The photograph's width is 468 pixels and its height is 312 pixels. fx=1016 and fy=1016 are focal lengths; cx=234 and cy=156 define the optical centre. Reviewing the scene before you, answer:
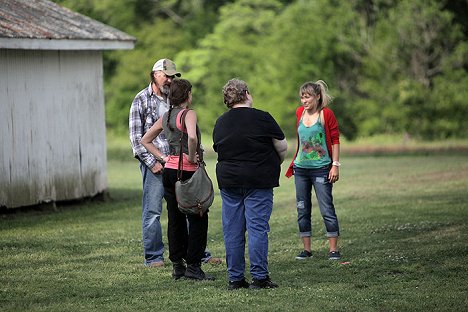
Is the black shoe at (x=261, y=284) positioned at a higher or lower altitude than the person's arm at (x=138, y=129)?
lower

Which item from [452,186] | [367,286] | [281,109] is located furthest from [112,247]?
[281,109]

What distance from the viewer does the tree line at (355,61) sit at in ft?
127

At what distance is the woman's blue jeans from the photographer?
10.7 m

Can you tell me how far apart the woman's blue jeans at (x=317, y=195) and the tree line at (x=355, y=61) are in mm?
27449

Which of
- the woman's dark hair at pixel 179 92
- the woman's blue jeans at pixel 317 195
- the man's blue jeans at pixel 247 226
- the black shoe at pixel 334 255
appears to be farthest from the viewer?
the black shoe at pixel 334 255

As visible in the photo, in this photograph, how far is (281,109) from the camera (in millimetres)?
39031

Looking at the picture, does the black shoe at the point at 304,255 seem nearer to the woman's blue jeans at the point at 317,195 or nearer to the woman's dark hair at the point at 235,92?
the woman's blue jeans at the point at 317,195

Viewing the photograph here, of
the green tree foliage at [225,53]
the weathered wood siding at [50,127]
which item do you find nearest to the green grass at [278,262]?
the weathered wood siding at [50,127]

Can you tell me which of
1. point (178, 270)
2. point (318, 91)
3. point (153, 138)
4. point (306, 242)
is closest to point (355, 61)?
point (306, 242)

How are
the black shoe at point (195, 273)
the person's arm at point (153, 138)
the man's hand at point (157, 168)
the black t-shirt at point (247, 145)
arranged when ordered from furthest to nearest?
1. the man's hand at point (157, 168)
2. the person's arm at point (153, 138)
3. the black shoe at point (195, 273)
4. the black t-shirt at point (247, 145)

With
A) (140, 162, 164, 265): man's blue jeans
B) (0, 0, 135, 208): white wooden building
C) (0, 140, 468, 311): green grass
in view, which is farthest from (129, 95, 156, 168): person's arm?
(0, 0, 135, 208): white wooden building

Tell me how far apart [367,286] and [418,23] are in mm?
30669

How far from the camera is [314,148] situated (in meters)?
10.7

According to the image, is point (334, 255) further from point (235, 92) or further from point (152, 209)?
point (235, 92)
